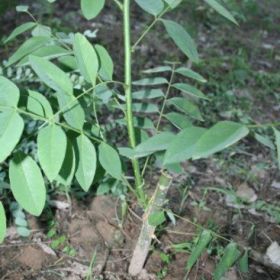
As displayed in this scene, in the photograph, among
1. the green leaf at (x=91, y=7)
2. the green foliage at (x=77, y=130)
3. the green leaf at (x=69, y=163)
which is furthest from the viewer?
the green leaf at (x=69, y=163)

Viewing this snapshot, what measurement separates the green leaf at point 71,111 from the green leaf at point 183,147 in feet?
0.96

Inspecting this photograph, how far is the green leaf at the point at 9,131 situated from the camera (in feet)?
2.79

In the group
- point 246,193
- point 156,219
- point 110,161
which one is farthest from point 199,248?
point 246,193

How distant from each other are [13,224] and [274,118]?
71.9 inches

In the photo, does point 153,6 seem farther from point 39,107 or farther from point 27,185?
point 27,185

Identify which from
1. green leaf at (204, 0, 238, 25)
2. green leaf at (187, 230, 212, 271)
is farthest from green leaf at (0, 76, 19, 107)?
green leaf at (187, 230, 212, 271)

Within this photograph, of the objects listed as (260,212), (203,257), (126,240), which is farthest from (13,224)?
(260,212)

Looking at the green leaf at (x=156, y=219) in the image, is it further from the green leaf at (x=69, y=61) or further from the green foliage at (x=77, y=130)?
the green leaf at (x=69, y=61)

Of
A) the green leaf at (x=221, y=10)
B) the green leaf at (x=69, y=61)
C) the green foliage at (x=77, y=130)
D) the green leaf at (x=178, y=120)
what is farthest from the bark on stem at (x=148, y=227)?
the green leaf at (x=221, y=10)

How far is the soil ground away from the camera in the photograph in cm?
159

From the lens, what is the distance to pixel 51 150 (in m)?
0.91

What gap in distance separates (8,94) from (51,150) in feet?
0.50

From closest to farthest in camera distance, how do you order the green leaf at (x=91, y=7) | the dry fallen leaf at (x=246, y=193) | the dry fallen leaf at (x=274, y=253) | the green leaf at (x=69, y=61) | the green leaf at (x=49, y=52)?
the green leaf at (x=91, y=7), the green leaf at (x=49, y=52), the green leaf at (x=69, y=61), the dry fallen leaf at (x=274, y=253), the dry fallen leaf at (x=246, y=193)

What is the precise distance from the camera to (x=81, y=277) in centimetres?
154
